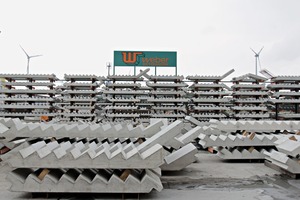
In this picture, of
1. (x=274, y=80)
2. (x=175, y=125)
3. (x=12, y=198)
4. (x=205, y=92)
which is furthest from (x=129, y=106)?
(x=12, y=198)

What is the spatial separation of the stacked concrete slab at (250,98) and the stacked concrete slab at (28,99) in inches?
425

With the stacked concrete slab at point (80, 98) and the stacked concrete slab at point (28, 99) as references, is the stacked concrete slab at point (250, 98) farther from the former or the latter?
the stacked concrete slab at point (28, 99)

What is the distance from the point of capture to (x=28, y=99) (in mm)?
16172

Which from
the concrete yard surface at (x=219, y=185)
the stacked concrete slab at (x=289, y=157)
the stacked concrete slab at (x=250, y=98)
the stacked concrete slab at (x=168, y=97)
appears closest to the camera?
the concrete yard surface at (x=219, y=185)

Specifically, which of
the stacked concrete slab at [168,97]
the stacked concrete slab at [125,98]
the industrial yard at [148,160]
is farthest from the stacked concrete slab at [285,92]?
the stacked concrete slab at [125,98]

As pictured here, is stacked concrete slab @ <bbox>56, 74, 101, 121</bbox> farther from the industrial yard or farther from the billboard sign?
the industrial yard

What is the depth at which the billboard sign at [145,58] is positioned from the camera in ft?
57.8

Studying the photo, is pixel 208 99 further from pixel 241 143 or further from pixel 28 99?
pixel 28 99

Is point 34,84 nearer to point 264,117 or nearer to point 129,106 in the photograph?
point 129,106

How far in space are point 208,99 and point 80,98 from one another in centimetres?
740

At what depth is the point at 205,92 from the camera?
16.0 m

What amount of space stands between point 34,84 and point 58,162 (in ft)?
42.1

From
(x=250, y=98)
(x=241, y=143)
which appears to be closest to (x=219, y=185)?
(x=241, y=143)

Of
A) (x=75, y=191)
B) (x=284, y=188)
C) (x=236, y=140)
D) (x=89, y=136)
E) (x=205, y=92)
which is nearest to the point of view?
(x=75, y=191)
